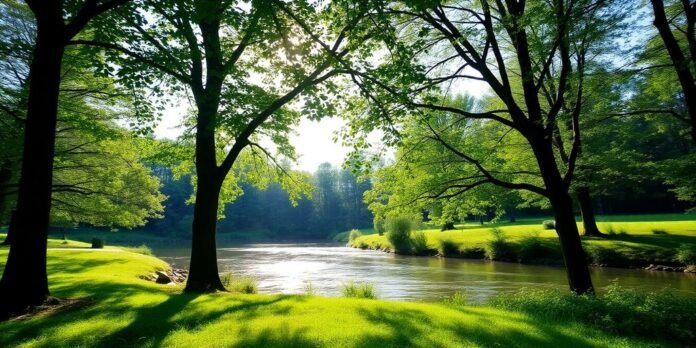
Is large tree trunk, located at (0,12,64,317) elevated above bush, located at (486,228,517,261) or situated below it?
above

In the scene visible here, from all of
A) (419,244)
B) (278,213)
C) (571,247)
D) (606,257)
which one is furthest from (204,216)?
(278,213)

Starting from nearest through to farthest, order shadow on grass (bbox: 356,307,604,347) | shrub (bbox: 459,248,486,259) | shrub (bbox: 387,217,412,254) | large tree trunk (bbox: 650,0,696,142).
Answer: shadow on grass (bbox: 356,307,604,347) < large tree trunk (bbox: 650,0,696,142) < shrub (bbox: 459,248,486,259) < shrub (bbox: 387,217,412,254)

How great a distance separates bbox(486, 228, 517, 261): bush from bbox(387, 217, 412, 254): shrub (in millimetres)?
10224

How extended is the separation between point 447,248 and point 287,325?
30.2 meters

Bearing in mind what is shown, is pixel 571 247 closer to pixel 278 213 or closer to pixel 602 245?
pixel 602 245

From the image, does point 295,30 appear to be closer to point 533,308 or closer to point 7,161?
point 533,308

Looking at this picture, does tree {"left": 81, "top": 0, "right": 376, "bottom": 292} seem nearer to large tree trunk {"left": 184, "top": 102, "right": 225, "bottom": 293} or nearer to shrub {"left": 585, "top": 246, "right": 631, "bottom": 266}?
large tree trunk {"left": 184, "top": 102, "right": 225, "bottom": 293}

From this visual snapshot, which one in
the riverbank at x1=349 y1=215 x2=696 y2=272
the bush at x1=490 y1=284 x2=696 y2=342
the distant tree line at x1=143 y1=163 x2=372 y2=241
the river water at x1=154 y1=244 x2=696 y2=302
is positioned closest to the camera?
the bush at x1=490 y1=284 x2=696 y2=342

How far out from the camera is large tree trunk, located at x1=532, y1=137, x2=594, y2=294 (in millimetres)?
12367

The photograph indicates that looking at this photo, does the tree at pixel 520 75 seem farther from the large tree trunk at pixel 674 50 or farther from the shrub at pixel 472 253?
the shrub at pixel 472 253

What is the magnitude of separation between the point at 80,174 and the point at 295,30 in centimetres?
1883

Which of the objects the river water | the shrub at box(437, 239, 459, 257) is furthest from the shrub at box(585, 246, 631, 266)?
the shrub at box(437, 239, 459, 257)

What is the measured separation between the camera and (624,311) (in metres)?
8.99

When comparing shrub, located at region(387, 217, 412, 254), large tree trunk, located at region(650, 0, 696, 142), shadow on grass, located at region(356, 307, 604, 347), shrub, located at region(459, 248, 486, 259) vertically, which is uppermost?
large tree trunk, located at region(650, 0, 696, 142)
